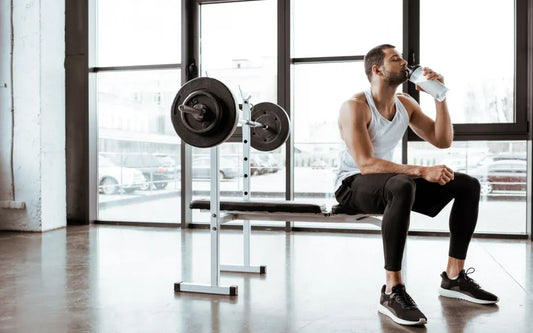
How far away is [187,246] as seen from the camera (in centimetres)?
339

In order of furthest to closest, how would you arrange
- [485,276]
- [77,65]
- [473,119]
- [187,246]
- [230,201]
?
[77,65], [473,119], [187,246], [485,276], [230,201]

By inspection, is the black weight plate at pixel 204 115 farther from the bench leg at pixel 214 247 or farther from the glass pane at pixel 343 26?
the glass pane at pixel 343 26

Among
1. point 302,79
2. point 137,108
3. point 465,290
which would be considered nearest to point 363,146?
point 465,290

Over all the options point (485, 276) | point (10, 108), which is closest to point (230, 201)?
point (485, 276)

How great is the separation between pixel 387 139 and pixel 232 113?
0.65 m

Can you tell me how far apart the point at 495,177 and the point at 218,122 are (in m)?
2.48

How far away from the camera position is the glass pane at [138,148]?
171 inches

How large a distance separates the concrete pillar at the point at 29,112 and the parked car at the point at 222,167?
3.88 feet

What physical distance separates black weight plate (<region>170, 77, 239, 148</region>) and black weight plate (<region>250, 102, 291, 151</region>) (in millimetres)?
720

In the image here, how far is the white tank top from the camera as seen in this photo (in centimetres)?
212

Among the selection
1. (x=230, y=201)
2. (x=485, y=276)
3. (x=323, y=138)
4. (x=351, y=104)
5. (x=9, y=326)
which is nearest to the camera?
(x=9, y=326)

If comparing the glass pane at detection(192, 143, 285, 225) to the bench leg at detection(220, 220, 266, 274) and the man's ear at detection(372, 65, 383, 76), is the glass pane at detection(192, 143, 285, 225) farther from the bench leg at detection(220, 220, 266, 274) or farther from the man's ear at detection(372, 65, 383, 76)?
the man's ear at detection(372, 65, 383, 76)

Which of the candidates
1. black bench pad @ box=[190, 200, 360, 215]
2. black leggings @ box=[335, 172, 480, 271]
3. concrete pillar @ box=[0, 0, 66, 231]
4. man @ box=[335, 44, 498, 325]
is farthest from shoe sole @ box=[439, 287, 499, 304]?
concrete pillar @ box=[0, 0, 66, 231]

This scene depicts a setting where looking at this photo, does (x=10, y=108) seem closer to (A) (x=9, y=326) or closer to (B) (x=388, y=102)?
(A) (x=9, y=326)
